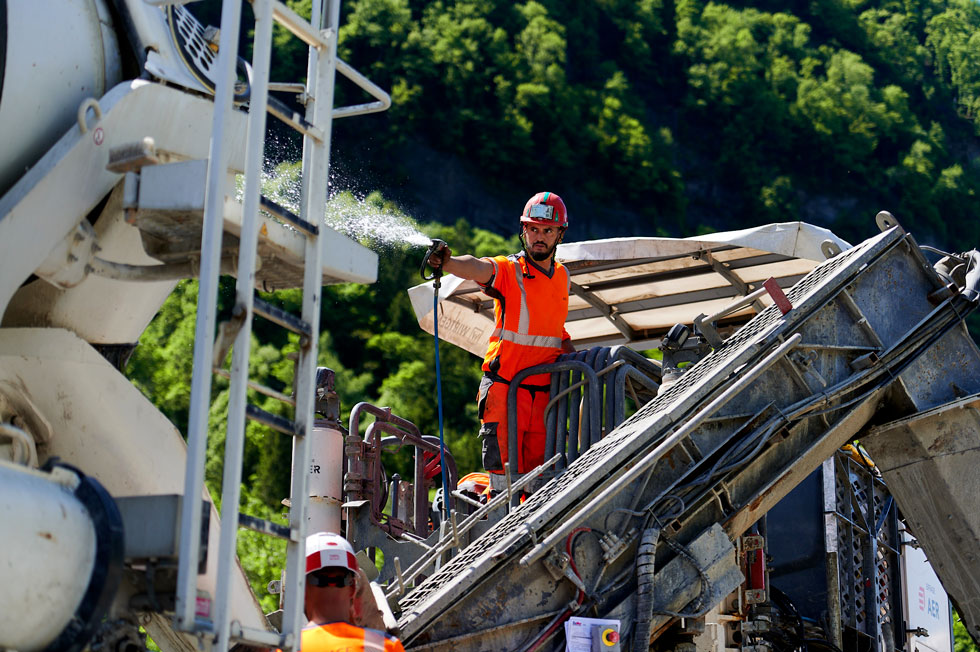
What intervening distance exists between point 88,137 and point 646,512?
321cm

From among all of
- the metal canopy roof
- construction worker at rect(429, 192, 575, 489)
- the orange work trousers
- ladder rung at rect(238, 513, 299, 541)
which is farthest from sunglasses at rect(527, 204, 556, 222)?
ladder rung at rect(238, 513, 299, 541)

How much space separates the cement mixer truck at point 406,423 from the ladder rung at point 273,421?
0.7 inches

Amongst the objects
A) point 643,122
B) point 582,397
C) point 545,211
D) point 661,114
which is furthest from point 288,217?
point 661,114

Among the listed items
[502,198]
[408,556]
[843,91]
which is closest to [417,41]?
[502,198]

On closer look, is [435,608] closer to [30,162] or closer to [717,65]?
[30,162]

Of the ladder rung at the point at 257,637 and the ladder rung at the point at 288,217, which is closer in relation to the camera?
the ladder rung at the point at 257,637

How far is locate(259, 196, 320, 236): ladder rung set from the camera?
3936 millimetres

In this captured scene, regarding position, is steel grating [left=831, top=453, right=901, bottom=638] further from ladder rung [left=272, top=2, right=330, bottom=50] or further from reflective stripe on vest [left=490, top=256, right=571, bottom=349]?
ladder rung [left=272, top=2, right=330, bottom=50]

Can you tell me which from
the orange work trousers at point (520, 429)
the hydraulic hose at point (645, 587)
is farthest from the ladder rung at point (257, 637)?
the orange work trousers at point (520, 429)

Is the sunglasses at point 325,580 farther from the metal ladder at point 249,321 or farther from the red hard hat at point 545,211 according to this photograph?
the red hard hat at point 545,211

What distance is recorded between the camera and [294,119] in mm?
4039

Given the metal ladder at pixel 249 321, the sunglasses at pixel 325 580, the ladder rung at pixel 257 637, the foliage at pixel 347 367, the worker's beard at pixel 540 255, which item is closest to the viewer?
the metal ladder at pixel 249 321

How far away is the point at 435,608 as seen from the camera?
17.8 feet

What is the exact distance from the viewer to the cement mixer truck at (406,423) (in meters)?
3.68
